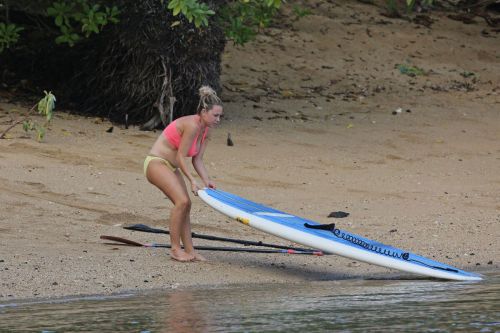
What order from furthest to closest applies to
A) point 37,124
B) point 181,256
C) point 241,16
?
point 241,16
point 37,124
point 181,256

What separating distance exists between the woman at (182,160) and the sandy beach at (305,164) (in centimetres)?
26

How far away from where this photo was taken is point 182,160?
846 centimetres

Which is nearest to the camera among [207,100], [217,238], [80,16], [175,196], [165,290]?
[165,290]

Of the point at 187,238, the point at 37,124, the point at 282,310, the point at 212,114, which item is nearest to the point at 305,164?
the point at 37,124

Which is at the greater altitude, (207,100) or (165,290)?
(207,100)

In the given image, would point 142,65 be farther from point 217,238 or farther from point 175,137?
point 175,137

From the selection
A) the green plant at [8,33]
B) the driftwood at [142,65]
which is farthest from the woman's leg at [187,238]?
the green plant at [8,33]

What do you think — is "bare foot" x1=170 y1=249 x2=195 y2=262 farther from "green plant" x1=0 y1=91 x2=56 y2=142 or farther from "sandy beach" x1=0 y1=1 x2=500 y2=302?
"green plant" x1=0 y1=91 x2=56 y2=142

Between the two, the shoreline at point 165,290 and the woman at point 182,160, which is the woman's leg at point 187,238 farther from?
the shoreline at point 165,290

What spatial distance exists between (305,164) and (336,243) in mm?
4249

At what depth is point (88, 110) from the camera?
1402 cm

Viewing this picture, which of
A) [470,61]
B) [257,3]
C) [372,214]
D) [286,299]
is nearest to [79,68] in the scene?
[257,3]

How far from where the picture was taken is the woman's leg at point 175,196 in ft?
28.1

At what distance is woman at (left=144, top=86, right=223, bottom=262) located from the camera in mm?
8469
